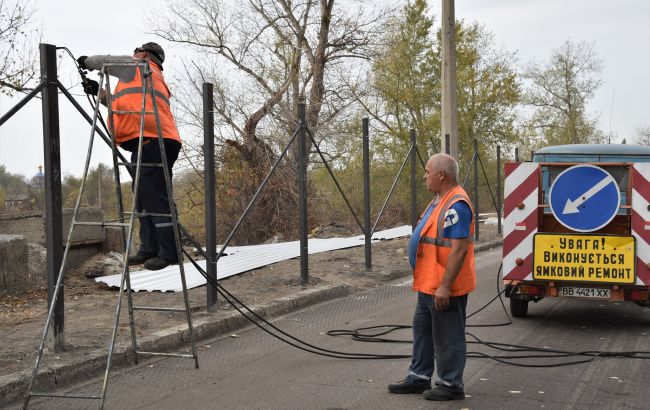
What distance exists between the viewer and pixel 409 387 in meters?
5.85

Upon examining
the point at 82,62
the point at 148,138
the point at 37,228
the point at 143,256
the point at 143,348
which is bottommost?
the point at 143,348

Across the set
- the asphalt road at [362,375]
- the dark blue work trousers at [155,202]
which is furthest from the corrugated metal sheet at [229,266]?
the dark blue work trousers at [155,202]

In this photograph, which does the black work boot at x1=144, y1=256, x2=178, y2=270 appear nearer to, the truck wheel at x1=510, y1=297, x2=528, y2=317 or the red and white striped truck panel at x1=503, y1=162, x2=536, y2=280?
the red and white striped truck panel at x1=503, y1=162, x2=536, y2=280

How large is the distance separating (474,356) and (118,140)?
375cm

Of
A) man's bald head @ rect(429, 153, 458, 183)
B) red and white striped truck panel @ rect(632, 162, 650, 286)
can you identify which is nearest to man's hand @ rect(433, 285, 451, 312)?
man's bald head @ rect(429, 153, 458, 183)

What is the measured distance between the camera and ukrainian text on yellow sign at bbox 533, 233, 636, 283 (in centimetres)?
852

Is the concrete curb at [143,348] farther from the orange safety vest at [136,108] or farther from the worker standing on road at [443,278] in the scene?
the worker standing on road at [443,278]

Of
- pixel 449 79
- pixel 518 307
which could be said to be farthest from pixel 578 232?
pixel 449 79

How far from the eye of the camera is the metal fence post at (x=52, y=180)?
6.77m

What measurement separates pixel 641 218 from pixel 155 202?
5185 millimetres

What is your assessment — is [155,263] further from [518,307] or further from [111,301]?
[518,307]

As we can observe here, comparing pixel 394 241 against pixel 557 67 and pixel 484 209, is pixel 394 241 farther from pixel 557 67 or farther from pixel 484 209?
pixel 557 67

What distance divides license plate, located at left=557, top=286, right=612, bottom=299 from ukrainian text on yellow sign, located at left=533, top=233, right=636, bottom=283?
0.12 m

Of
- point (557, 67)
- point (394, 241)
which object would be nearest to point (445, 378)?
point (394, 241)
